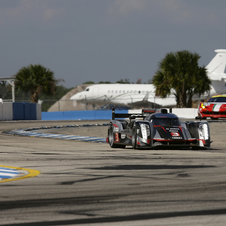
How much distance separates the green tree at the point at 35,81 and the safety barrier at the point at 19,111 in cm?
1325

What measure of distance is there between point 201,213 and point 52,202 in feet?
5.74

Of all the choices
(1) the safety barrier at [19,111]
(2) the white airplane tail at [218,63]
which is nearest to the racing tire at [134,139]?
(1) the safety barrier at [19,111]

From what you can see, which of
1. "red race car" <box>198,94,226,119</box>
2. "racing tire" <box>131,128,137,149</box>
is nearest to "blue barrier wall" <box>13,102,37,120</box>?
"red race car" <box>198,94,226,119</box>

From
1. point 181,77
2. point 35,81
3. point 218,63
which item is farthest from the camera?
point 218,63

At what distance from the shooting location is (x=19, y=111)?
37625 mm

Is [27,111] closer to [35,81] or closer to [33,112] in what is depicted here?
[33,112]

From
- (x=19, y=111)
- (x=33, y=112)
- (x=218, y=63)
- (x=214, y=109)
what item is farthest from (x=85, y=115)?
(x=218, y=63)

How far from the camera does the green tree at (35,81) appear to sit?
53531 mm

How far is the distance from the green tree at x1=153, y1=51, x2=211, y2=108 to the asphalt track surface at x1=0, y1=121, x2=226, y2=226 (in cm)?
3630

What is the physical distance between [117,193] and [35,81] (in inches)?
1924

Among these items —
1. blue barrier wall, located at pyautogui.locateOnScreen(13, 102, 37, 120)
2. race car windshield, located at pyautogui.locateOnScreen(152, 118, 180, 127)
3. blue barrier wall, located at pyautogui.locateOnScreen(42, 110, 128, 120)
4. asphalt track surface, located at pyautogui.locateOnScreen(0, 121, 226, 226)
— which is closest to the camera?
asphalt track surface, located at pyautogui.locateOnScreen(0, 121, 226, 226)

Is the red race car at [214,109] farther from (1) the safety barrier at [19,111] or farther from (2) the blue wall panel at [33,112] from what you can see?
(2) the blue wall panel at [33,112]

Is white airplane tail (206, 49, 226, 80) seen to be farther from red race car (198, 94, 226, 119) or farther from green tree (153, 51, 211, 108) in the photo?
red race car (198, 94, 226, 119)

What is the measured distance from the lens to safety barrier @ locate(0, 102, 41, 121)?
Answer: 118 feet
